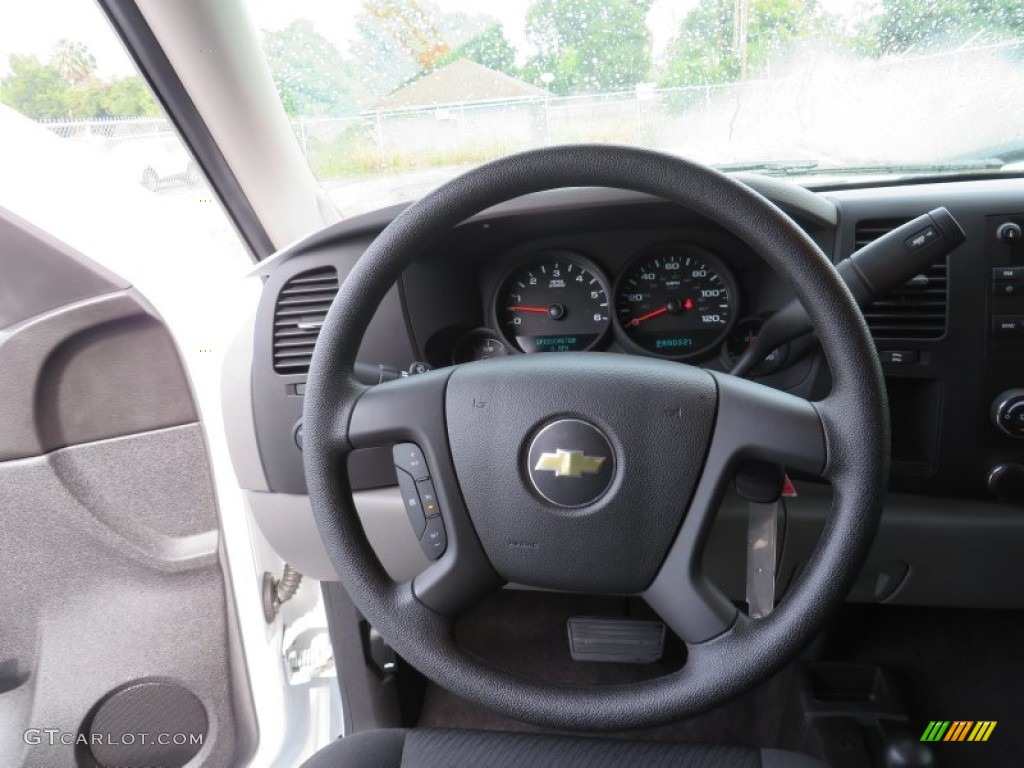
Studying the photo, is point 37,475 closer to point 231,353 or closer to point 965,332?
point 231,353

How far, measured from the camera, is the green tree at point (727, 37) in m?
1.18

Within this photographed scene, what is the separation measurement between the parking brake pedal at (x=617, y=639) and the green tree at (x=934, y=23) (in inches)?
47.0

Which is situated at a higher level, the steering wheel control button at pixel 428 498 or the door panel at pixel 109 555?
the steering wheel control button at pixel 428 498

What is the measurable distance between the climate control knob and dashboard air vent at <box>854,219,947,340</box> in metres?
0.14

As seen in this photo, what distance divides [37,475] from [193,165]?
0.73 m

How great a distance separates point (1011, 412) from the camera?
1083 millimetres

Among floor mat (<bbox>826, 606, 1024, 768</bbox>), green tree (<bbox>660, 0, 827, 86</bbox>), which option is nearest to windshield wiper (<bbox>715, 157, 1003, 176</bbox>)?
green tree (<bbox>660, 0, 827, 86</bbox>)

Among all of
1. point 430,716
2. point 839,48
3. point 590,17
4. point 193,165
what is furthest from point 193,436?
point 839,48

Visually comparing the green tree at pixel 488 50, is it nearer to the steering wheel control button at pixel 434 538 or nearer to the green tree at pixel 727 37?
the green tree at pixel 727 37

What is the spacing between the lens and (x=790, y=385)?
1238mm

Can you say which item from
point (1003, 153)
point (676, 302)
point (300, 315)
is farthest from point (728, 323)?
point (300, 315)

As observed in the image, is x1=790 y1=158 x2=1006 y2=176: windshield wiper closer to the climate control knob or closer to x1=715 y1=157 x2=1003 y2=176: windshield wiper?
x1=715 y1=157 x2=1003 y2=176: windshield wiper

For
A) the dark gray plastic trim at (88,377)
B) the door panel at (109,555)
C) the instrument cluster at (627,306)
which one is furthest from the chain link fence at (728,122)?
the door panel at (109,555)

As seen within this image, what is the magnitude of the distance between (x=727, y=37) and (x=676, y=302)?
46cm
